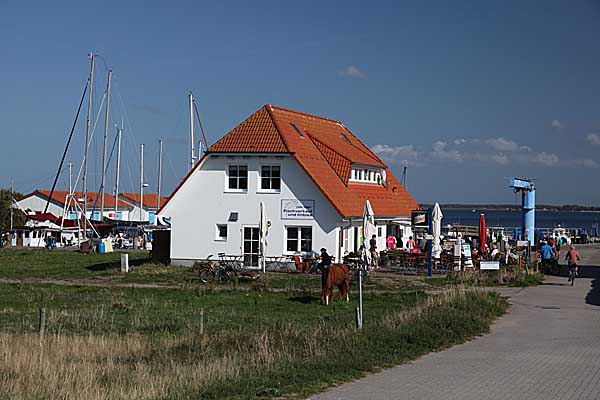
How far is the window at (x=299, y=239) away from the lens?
41719 millimetres

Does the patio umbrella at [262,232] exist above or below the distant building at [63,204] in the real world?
below

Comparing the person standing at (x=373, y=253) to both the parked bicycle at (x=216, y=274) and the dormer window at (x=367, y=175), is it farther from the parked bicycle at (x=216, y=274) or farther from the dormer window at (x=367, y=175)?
the parked bicycle at (x=216, y=274)

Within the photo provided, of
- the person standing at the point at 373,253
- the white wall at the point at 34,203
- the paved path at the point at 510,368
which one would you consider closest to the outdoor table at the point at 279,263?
the person standing at the point at 373,253

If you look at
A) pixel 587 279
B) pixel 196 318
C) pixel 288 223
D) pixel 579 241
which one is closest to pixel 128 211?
pixel 579 241

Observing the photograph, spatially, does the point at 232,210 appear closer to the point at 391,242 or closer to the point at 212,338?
the point at 391,242

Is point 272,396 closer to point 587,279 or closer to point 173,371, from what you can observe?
point 173,371

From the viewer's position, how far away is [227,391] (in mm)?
12117

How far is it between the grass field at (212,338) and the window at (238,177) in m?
10.1

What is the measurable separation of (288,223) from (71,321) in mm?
19803

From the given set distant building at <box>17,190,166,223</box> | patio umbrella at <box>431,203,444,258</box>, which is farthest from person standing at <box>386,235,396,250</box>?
distant building at <box>17,190,166,223</box>

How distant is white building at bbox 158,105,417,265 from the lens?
41.4 metres

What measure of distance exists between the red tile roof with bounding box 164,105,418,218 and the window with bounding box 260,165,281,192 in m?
0.94

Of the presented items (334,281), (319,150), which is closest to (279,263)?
(319,150)

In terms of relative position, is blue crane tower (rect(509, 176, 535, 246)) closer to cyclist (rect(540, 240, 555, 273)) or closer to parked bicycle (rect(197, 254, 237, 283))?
cyclist (rect(540, 240, 555, 273))
